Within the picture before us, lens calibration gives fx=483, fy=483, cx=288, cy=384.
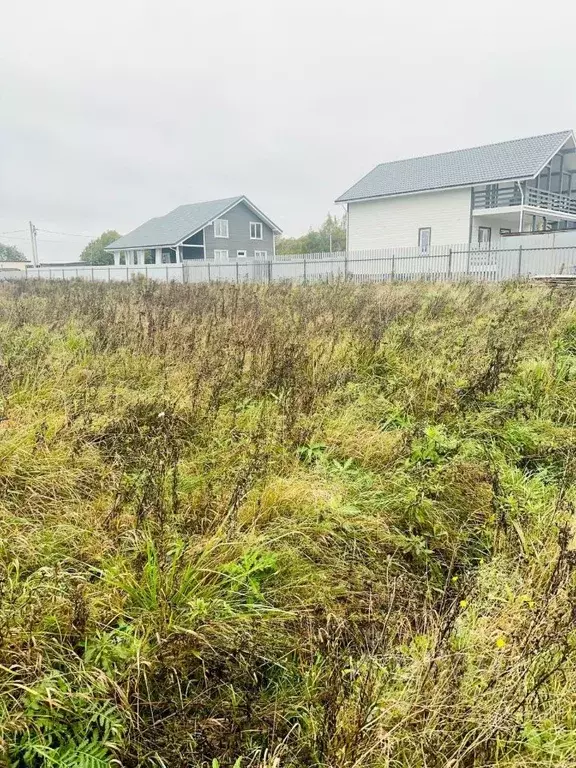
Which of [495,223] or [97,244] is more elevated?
[97,244]

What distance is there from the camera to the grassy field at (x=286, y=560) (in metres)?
1.44

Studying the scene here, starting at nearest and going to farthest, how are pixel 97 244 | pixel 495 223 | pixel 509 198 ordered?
pixel 509 198, pixel 495 223, pixel 97 244

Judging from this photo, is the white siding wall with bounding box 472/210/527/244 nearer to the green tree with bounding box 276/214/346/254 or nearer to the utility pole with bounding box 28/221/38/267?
the green tree with bounding box 276/214/346/254

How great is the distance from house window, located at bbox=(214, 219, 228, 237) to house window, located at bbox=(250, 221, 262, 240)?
311 cm

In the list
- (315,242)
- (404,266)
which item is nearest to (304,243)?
(315,242)

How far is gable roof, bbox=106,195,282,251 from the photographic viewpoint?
127 ft

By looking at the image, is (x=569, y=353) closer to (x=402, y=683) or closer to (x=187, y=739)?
(x=402, y=683)

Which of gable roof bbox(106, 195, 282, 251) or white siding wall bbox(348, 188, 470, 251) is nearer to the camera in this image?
white siding wall bbox(348, 188, 470, 251)

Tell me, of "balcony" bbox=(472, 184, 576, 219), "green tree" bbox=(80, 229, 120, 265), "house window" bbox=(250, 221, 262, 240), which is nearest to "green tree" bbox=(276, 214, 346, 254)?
"house window" bbox=(250, 221, 262, 240)

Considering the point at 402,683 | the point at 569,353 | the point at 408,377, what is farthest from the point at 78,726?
the point at 569,353

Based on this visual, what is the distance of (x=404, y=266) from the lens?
22500mm

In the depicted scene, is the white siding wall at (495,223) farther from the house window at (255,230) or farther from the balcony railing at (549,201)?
the house window at (255,230)

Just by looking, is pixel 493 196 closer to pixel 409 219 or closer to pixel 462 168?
pixel 462 168

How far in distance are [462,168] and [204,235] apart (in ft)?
65.8
